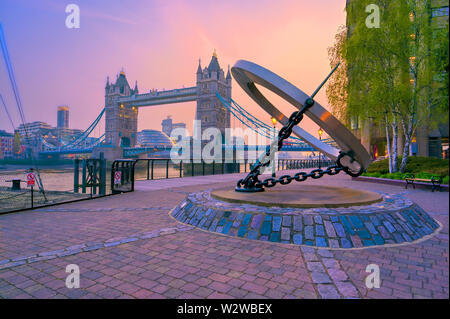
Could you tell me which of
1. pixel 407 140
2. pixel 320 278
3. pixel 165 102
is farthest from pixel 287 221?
pixel 165 102

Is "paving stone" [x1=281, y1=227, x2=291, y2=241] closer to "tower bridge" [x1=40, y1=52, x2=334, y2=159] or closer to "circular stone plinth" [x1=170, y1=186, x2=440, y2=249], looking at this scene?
"circular stone plinth" [x1=170, y1=186, x2=440, y2=249]

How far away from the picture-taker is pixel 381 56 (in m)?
14.3

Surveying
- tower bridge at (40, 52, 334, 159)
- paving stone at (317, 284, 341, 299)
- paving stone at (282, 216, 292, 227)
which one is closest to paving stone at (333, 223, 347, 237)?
paving stone at (282, 216, 292, 227)

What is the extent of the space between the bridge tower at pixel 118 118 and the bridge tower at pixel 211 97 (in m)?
27.9

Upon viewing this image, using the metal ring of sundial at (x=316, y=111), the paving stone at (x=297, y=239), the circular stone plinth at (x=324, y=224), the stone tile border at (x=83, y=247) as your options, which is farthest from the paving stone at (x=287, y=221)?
the metal ring of sundial at (x=316, y=111)

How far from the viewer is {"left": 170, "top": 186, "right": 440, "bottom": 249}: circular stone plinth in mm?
3900

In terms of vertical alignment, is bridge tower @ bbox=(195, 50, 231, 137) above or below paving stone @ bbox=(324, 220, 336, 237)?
above

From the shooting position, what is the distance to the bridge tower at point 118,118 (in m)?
81.7

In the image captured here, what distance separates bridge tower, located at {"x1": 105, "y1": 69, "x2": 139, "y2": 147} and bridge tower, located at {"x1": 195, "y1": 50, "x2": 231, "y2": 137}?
91.7 ft

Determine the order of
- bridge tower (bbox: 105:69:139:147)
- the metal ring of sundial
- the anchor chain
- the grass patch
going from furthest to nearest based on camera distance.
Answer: bridge tower (bbox: 105:69:139:147)
the grass patch
the anchor chain
the metal ring of sundial

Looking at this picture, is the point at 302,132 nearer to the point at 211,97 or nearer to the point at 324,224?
the point at 324,224

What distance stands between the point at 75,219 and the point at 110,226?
42.9 inches
